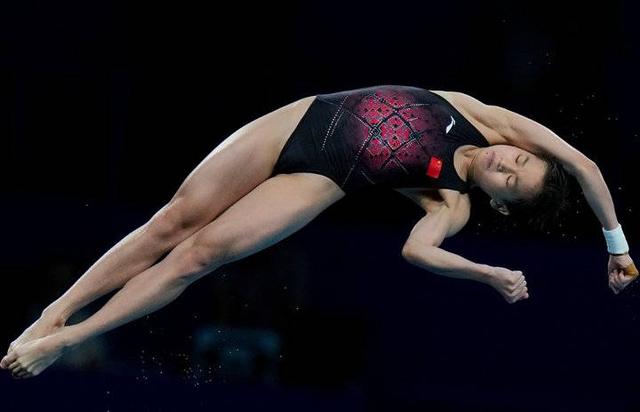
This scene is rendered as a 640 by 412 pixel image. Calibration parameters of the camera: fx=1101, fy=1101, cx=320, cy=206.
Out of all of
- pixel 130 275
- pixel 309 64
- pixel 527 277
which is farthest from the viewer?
pixel 309 64

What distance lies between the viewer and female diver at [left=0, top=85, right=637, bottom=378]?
12.2 ft

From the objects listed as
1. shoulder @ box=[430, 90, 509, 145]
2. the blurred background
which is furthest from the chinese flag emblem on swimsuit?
the blurred background

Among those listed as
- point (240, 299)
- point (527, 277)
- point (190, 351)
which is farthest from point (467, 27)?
point (190, 351)

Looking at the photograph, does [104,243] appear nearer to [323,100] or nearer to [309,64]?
[309,64]

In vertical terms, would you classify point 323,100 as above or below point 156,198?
above

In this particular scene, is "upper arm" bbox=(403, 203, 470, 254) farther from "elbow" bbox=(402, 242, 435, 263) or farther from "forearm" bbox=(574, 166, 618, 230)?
"forearm" bbox=(574, 166, 618, 230)

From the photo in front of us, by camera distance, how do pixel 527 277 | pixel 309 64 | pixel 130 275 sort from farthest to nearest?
pixel 309 64
pixel 527 277
pixel 130 275

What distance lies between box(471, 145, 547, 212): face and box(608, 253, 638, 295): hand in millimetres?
470

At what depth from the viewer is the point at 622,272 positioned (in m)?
4.05

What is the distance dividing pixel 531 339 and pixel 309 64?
1.86m

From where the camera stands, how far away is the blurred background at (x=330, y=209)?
5.54m

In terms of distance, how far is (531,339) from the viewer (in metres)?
Result: 5.57

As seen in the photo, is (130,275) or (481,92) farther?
(481,92)

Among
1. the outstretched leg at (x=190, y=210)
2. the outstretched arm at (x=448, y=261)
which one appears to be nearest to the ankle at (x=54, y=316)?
the outstretched leg at (x=190, y=210)
